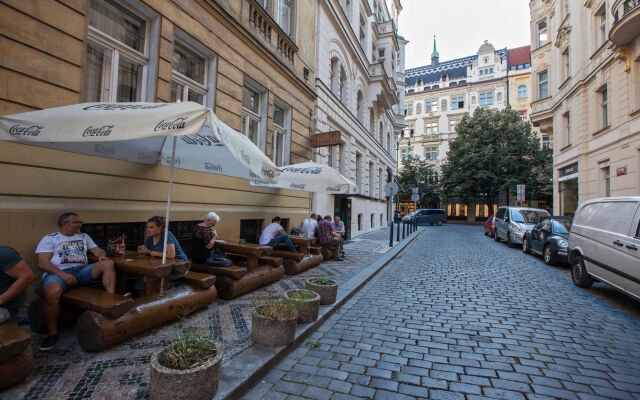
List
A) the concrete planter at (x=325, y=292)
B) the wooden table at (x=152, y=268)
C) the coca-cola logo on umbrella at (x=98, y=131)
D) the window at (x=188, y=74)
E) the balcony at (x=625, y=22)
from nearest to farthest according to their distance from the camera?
the coca-cola logo on umbrella at (x=98, y=131)
the wooden table at (x=152, y=268)
the concrete planter at (x=325, y=292)
the window at (x=188, y=74)
the balcony at (x=625, y=22)

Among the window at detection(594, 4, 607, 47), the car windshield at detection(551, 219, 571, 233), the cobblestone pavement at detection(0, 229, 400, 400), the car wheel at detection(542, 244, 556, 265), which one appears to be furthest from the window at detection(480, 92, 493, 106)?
the cobblestone pavement at detection(0, 229, 400, 400)

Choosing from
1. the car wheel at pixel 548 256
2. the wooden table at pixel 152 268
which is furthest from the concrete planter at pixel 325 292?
the car wheel at pixel 548 256

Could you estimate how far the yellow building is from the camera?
12.8 ft

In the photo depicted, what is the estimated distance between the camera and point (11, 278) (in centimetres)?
301

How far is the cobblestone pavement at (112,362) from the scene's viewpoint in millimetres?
2447

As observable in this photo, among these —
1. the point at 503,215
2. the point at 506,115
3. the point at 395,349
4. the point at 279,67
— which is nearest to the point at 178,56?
the point at 279,67

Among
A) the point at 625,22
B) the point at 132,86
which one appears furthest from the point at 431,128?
the point at 132,86

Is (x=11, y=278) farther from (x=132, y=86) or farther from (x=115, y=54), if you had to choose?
(x=115, y=54)

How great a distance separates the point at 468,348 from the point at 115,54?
684 centimetres

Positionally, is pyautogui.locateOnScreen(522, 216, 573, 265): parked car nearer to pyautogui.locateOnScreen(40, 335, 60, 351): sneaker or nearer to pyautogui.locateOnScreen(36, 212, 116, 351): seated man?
pyautogui.locateOnScreen(36, 212, 116, 351): seated man

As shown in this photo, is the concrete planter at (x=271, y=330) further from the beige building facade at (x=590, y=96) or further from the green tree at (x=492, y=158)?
the green tree at (x=492, y=158)

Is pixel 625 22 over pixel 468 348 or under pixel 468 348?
over

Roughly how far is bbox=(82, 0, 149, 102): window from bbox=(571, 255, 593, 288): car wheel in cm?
935

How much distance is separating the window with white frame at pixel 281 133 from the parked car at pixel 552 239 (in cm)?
842
